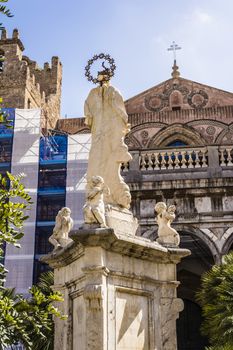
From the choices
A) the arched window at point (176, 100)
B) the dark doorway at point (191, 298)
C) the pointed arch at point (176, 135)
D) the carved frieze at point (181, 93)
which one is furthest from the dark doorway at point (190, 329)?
the carved frieze at point (181, 93)

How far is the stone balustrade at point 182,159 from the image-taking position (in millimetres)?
16141

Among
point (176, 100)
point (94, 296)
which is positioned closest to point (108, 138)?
point (94, 296)

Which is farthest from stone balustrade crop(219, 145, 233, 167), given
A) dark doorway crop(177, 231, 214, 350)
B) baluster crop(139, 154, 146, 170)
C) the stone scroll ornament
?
the stone scroll ornament

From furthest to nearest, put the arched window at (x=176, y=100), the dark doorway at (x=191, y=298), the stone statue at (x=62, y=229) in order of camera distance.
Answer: the arched window at (x=176, y=100)
the dark doorway at (x=191, y=298)
the stone statue at (x=62, y=229)

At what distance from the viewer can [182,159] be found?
16.1 meters

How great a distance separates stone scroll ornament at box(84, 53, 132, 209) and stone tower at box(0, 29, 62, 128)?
73.1ft

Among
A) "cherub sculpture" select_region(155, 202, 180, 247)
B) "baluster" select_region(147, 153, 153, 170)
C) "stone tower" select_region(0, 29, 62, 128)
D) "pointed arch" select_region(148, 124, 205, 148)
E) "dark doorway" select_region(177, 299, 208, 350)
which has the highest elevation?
"stone tower" select_region(0, 29, 62, 128)

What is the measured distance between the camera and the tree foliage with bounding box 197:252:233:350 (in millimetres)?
10641

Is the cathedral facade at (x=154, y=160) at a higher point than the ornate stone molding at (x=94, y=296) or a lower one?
higher

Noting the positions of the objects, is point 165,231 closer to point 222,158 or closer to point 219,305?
point 219,305

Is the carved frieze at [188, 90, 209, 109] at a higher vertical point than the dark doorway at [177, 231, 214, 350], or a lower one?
higher

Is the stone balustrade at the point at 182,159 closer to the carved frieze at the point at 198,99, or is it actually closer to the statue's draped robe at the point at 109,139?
the statue's draped robe at the point at 109,139

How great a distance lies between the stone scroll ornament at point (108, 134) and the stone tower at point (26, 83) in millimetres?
22271

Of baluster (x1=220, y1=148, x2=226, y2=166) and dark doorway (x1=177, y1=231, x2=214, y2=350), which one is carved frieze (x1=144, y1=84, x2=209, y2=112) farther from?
baluster (x1=220, y1=148, x2=226, y2=166)
